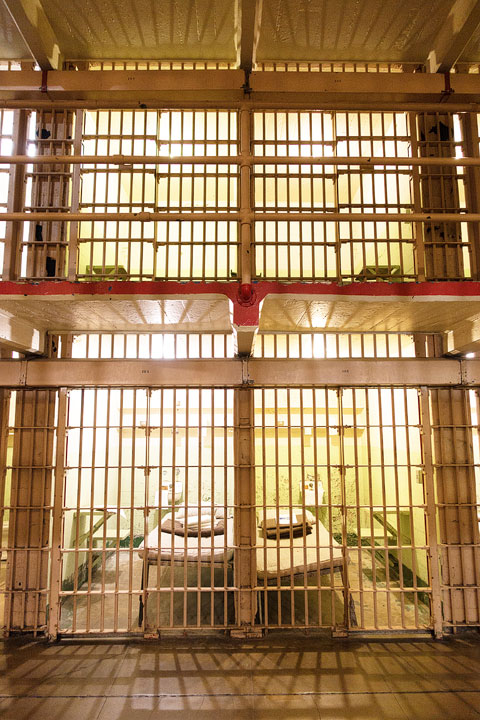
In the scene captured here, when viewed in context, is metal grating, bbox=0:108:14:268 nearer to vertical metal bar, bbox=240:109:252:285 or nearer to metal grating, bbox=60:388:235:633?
metal grating, bbox=60:388:235:633

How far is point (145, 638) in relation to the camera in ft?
15.0

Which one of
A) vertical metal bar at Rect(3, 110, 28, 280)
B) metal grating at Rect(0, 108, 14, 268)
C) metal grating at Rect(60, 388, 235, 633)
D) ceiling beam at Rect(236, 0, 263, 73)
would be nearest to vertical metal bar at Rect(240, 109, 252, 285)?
ceiling beam at Rect(236, 0, 263, 73)

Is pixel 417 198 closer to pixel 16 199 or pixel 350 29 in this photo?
pixel 350 29

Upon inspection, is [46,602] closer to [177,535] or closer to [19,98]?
[177,535]

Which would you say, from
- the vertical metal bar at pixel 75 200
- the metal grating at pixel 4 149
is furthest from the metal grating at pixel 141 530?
the metal grating at pixel 4 149

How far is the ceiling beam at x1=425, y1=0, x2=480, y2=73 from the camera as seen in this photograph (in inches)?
165

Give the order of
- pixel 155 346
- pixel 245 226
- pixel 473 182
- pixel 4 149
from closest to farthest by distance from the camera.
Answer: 1. pixel 245 226
2. pixel 473 182
3. pixel 4 149
4. pixel 155 346

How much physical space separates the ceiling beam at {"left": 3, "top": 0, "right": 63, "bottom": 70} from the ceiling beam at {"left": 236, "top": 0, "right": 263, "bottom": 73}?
7.16 feet

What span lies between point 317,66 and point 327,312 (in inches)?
151

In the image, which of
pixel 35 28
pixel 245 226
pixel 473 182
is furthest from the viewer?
pixel 473 182

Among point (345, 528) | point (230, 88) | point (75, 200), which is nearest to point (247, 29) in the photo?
point (230, 88)

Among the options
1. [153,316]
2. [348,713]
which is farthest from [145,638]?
[153,316]

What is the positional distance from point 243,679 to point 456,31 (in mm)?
7123

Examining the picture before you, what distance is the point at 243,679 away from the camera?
3.89 m
